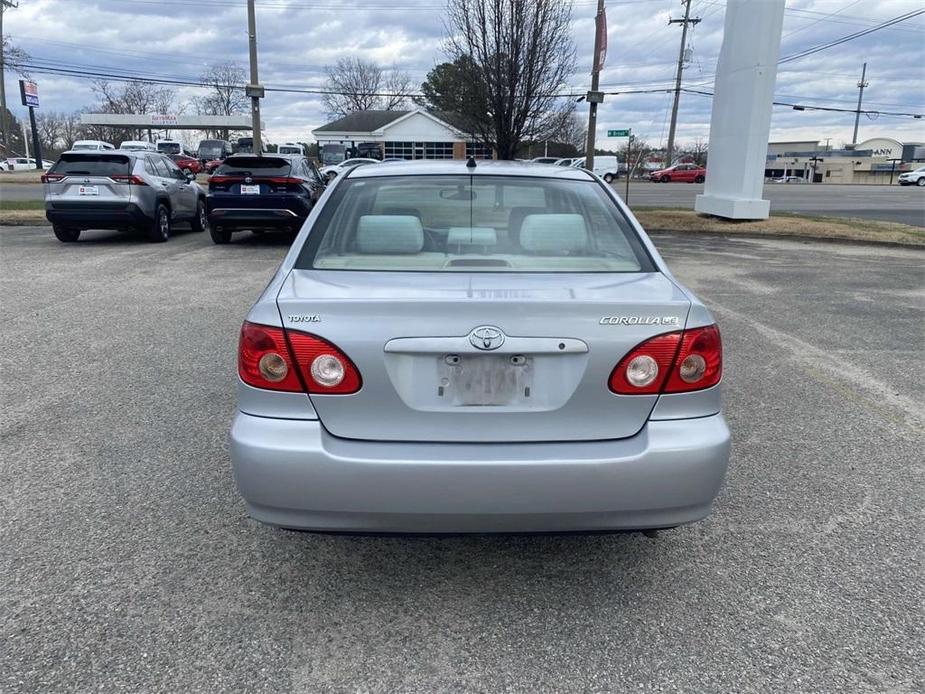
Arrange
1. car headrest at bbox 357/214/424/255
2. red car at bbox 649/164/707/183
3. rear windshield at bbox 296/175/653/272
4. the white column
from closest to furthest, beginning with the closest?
rear windshield at bbox 296/175/653/272, car headrest at bbox 357/214/424/255, the white column, red car at bbox 649/164/707/183

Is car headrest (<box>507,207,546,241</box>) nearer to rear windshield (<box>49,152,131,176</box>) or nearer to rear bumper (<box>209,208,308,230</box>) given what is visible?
rear bumper (<box>209,208,308,230</box>)

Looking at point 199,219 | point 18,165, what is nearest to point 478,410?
point 199,219

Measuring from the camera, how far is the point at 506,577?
2.85m

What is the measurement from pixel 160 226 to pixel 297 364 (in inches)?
461

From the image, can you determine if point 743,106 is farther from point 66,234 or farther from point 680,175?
point 680,175

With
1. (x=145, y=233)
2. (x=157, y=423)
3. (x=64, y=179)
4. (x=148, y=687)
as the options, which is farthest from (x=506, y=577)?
(x=145, y=233)

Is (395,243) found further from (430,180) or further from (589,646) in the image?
(589,646)

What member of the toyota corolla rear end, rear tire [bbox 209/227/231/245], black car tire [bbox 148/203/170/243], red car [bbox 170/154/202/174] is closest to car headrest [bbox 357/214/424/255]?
the toyota corolla rear end

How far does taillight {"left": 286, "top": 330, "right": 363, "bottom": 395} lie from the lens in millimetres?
2338

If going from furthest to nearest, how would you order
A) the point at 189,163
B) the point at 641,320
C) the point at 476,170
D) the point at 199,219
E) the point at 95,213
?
the point at 189,163 < the point at 199,219 < the point at 95,213 < the point at 476,170 < the point at 641,320

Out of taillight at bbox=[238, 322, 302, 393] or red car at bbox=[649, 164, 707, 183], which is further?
red car at bbox=[649, 164, 707, 183]

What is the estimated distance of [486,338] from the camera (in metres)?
2.28

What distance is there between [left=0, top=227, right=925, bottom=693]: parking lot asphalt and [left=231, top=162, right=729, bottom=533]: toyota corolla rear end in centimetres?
43

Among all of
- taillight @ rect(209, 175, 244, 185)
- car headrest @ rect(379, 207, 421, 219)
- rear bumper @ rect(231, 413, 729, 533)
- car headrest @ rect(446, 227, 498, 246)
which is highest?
car headrest @ rect(379, 207, 421, 219)
